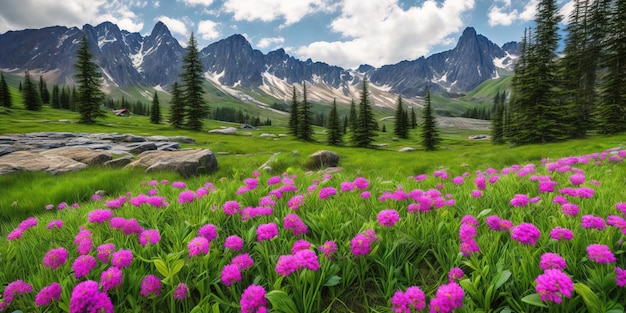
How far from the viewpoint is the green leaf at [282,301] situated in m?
1.57

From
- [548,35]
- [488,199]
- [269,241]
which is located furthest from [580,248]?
[548,35]

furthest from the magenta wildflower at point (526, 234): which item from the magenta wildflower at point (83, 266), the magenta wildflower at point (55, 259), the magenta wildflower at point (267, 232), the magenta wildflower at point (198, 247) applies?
the magenta wildflower at point (55, 259)

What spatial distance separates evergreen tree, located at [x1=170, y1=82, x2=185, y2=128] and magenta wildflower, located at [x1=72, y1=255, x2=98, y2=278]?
5748 centimetres

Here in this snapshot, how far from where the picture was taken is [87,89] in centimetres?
5084

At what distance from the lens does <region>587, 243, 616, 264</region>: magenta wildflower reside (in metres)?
1.62

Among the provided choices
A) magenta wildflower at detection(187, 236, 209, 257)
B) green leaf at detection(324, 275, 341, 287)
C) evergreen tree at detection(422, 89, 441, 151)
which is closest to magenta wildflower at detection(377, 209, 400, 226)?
green leaf at detection(324, 275, 341, 287)

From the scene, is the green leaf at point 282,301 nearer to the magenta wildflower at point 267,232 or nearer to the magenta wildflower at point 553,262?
the magenta wildflower at point 267,232

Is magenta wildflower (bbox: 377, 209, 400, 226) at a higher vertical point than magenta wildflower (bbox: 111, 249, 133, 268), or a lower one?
higher

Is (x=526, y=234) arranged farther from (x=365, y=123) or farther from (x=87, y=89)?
(x=87, y=89)

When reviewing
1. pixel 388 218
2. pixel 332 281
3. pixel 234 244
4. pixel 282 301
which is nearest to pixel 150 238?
pixel 234 244

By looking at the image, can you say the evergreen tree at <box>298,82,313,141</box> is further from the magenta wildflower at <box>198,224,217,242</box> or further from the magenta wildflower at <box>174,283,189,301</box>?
the magenta wildflower at <box>174,283,189,301</box>

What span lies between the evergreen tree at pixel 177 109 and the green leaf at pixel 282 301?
58.4m

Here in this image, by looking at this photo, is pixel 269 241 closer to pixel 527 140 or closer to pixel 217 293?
pixel 217 293

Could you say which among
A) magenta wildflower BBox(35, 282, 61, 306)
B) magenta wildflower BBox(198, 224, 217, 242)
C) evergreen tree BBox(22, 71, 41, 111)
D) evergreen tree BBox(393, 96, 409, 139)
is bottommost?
magenta wildflower BBox(35, 282, 61, 306)
